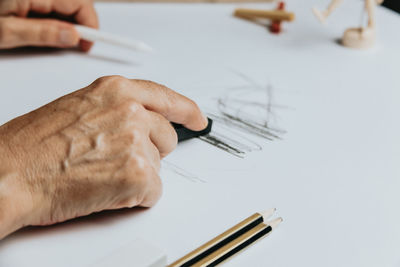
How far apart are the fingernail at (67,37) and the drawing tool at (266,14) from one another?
1.37 feet

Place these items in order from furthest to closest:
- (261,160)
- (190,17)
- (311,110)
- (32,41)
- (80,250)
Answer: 1. (190,17)
2. (32,41)
3. (311,110)
4. (261,160)
5. (80,250)

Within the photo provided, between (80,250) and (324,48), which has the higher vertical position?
(324,48)

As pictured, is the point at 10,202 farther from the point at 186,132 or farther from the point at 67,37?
the point at 67,37

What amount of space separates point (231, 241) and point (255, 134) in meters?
0.25

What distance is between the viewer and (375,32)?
108 centimetres

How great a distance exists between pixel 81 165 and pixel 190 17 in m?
0.68

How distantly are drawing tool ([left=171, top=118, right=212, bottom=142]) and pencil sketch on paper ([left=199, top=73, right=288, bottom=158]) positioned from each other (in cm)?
2

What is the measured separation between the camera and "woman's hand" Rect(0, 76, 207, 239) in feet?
1.62

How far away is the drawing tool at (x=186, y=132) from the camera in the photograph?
2.10ft

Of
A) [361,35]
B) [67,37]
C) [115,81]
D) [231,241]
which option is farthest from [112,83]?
[361,35]

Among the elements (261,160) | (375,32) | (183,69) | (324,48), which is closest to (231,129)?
(261,160)

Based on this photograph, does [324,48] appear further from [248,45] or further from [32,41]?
[32,41]

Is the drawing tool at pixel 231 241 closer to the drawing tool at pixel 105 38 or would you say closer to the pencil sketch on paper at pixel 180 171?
the pencil sketch on paper at pixel 180 171

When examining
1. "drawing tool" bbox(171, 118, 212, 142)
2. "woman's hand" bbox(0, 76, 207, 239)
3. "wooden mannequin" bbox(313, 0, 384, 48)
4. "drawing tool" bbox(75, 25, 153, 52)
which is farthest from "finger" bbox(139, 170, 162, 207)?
"wooden mannequin" bbox(313, 0, 384, 48)
